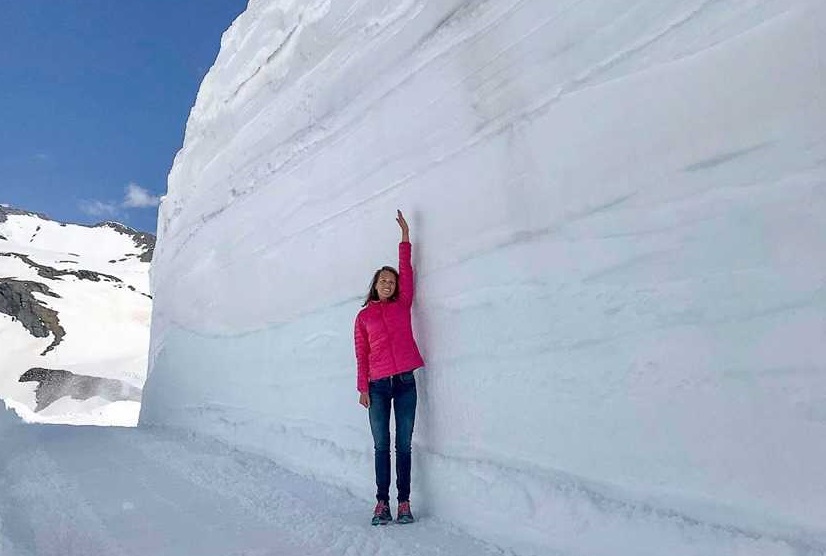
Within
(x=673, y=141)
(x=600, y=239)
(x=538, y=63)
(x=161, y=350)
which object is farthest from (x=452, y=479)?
(x=161, y=350)

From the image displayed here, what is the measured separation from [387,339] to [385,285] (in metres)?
0.29

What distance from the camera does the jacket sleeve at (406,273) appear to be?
332 cm

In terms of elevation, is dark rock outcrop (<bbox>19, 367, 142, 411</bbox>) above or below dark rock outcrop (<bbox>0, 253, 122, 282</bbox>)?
below

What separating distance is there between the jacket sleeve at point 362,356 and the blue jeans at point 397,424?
5 cm

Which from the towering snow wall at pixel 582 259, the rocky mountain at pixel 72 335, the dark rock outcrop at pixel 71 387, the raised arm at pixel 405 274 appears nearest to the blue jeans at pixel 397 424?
the towering snow wall at pixel 582 259

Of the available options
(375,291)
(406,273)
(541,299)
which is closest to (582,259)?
(541,299)

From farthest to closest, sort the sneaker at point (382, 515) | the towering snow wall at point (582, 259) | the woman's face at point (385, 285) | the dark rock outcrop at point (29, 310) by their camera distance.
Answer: the dark rock outcrop at point (29, 310), the woman's face at point (385, 285), the sneaker at point (382, 515), the towering snow wall at point (582, 259)

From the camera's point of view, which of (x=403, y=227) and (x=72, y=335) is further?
(x=72, y=335)

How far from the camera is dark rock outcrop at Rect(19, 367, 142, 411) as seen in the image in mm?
19906

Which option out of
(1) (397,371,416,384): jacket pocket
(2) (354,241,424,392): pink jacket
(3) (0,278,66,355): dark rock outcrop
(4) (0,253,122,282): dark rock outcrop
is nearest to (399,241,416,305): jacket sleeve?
(2) (354,241,424,392): pink jacket

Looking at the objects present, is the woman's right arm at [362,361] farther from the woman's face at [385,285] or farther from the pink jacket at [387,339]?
the woman's face at [385,285]

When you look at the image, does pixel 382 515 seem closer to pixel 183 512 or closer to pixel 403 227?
pixel 183 512

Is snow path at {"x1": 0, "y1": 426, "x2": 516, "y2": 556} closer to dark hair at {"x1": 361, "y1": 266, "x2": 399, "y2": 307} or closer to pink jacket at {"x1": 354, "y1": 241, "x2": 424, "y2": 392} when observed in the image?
pink jacket at {"x1": 354, "y1": 241, "x2": 424, "y2": 392}

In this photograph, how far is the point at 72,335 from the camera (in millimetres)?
27172
